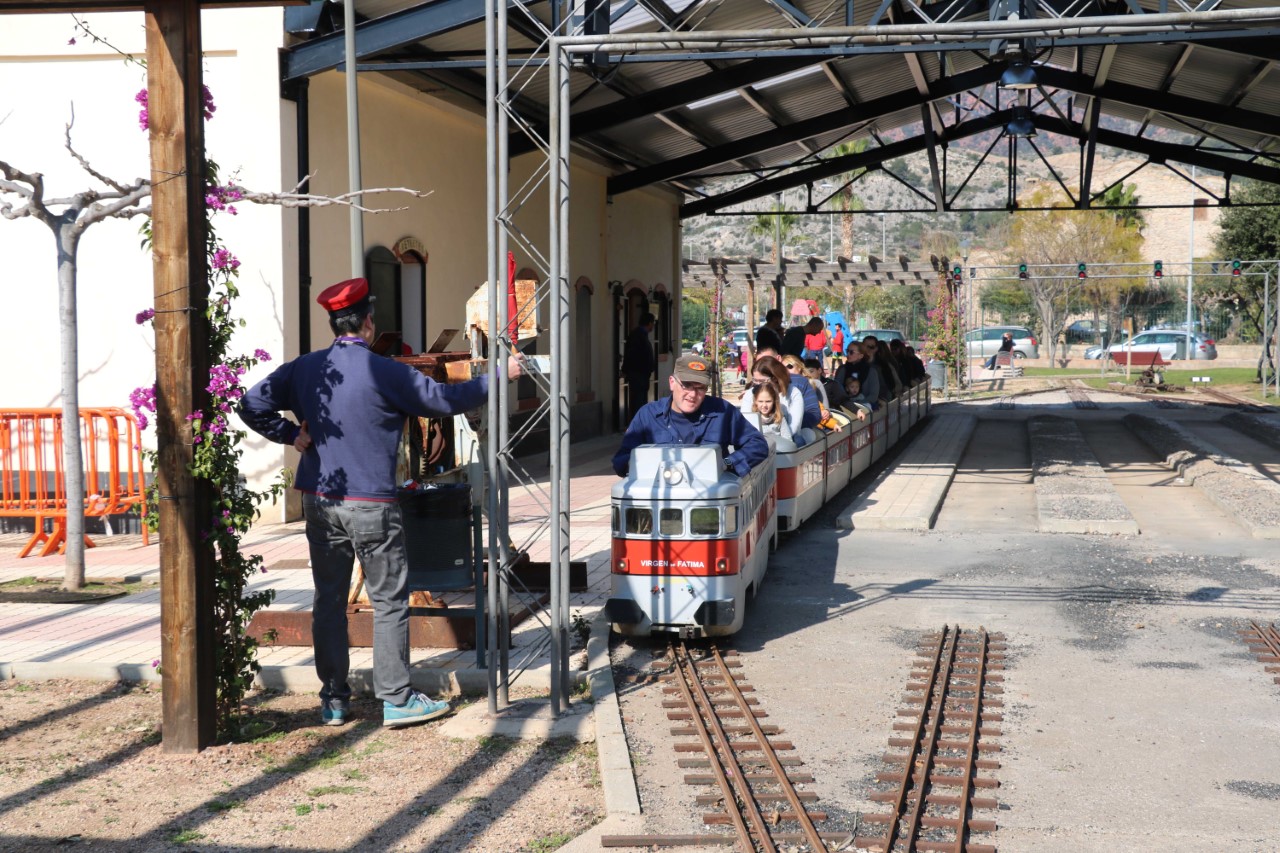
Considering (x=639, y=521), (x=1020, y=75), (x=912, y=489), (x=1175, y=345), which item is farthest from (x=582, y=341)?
(x=1175, y=345)

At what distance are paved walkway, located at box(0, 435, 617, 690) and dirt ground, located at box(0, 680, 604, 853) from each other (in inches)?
19.8

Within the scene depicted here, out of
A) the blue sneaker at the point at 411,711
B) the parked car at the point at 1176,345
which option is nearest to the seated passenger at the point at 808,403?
the blue sneaker at the point at 411,711

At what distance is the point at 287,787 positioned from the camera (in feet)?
19.4

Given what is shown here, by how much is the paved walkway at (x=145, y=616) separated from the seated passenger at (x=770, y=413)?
1834mm

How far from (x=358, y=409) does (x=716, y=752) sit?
2.34 m

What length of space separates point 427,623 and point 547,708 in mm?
1438

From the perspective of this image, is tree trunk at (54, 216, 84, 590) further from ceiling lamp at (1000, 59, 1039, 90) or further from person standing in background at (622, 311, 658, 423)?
person standing in background at (622, 311, 658, 423)

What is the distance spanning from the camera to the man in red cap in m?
6.43

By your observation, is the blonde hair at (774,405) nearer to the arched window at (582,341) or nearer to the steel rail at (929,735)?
the steel rail at (929,735)

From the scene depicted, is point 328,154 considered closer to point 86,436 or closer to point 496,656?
point 86,436

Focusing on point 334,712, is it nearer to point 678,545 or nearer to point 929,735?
point 678,545

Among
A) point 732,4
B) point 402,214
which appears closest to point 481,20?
point 402,214

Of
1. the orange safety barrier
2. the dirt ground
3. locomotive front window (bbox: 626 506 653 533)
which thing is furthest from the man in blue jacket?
the orange safety barrier

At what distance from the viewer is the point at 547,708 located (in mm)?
7055
